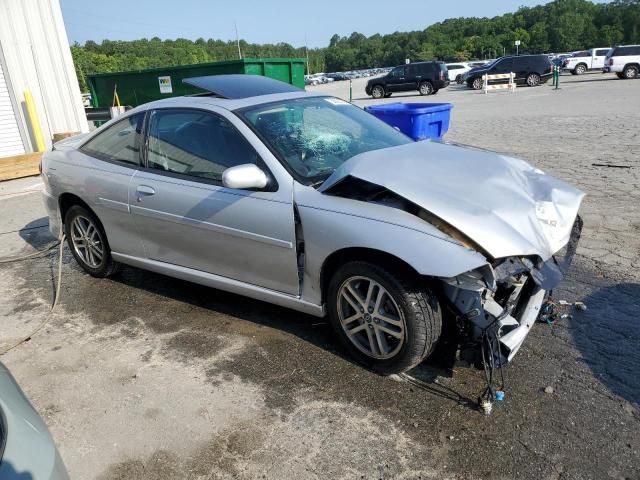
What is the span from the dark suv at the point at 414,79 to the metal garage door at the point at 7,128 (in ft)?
67.8

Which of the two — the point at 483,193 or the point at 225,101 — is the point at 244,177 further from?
the point at 483,193

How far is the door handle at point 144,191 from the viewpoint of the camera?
13.0ft

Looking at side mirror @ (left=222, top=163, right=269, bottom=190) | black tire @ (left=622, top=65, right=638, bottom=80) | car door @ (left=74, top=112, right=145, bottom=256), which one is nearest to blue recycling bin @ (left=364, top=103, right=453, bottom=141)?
car door @ (left=74, top=112, right=145, bottom=256)

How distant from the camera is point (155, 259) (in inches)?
166

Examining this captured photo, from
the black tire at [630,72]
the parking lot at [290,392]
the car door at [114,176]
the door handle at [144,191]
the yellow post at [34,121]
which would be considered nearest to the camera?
the parking lot at [290,392]

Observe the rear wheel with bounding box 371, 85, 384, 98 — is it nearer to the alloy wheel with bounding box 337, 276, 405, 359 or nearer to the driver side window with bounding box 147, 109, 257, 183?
the driver side window with bounding box 147, 109, 257, 183

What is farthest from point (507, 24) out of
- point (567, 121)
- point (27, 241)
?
point (27, 241)

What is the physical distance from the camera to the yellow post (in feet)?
37.0

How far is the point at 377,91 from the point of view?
95.3ft

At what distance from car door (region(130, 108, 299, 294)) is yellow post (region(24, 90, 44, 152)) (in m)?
8.83

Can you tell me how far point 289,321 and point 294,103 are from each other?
1660mm

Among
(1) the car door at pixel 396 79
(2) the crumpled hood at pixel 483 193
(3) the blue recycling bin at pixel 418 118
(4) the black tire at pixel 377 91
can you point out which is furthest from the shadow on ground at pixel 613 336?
(4) the black tire at pixel 377 91

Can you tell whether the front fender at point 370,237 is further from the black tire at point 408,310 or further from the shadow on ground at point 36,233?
the shadow on ground at point 36,233

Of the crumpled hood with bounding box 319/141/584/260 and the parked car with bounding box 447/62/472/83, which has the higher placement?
the crumpled hood with bounding box 319/141/584/260
